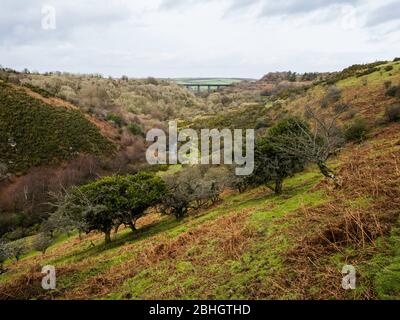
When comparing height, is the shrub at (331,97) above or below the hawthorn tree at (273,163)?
above

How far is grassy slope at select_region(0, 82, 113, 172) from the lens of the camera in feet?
158

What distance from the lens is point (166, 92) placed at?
165875mm

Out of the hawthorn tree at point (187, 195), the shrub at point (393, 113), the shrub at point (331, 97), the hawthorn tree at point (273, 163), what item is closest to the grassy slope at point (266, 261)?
the hawthorn tree at point (273, 163)

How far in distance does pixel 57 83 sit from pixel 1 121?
70.0m

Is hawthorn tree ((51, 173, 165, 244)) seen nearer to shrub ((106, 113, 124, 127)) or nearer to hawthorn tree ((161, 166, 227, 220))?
hawthorn tree ((161, 166, 227, 220))

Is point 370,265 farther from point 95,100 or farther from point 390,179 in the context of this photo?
point 95,100

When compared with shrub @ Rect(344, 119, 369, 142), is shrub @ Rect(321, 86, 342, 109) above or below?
above

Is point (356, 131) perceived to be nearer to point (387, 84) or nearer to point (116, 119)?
point (387, 84)

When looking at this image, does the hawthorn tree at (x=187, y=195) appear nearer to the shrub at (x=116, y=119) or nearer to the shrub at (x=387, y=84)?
the shrub at (x=387, y=84)

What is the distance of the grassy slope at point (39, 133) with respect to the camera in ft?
158

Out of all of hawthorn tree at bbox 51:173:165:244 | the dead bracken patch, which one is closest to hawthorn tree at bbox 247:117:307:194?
hawthorn tree at bbox 51:173:165:244

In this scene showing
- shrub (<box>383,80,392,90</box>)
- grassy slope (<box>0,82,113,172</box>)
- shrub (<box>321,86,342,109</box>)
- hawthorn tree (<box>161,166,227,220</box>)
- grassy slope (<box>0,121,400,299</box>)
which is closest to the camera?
grassy slope (<box>0,121,400,299</box>)

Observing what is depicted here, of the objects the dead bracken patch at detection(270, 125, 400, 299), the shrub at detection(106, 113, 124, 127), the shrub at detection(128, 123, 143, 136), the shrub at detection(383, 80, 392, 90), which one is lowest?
the shrub at detection(128, 123, 143, 136)
